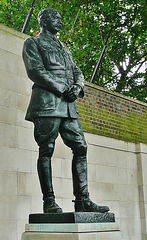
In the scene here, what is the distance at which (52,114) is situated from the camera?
4051 millimetres

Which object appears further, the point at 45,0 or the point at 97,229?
the point at 45,0

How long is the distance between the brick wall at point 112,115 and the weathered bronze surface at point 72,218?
12.8 feet

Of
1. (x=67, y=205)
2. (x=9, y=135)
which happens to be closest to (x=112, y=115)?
(x=67, y=205)

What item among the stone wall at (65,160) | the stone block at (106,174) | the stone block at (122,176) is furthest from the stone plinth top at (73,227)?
the stone block at (122,176)

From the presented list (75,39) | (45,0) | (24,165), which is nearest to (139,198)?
(24,165)

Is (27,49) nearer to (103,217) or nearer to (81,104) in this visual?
(103,217)

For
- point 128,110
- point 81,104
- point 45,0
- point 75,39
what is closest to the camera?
point 81,104

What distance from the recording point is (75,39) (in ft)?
39.9

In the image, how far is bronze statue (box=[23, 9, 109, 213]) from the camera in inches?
156

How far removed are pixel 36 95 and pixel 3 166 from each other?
198cm

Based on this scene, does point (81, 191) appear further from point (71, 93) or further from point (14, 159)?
point (14, 159)

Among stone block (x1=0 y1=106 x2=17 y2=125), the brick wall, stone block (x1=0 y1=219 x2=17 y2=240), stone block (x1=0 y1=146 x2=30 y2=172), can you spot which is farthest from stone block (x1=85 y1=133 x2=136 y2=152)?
stone block (x1=0 y1=219 x2=17 y2=240)

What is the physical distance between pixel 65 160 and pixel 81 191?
2976 mm

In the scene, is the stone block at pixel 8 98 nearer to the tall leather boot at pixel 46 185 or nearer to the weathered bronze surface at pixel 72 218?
the tall leather boot at pixel 46 185
